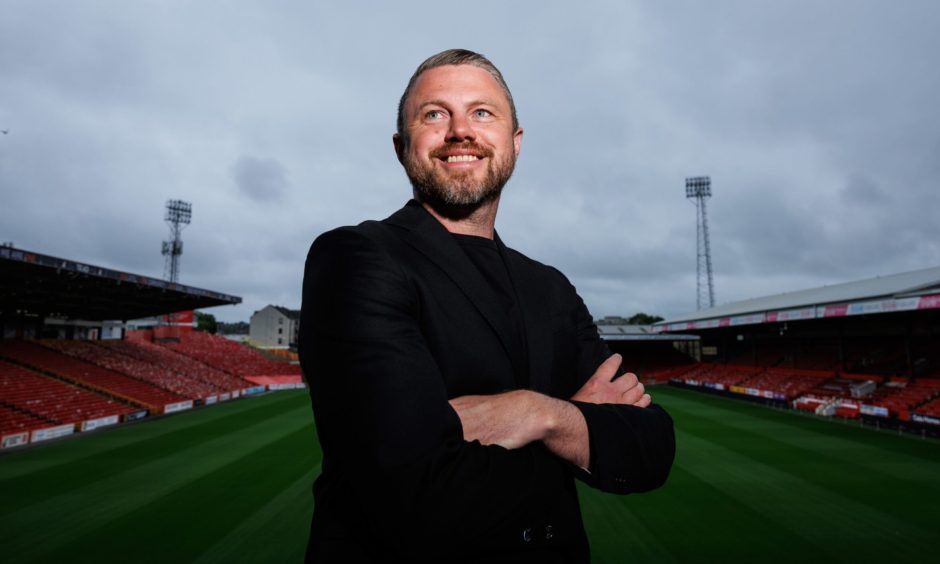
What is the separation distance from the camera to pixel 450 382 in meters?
1.20

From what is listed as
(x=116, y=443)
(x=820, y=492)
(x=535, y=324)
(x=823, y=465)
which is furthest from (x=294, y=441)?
(x=535, y=324)

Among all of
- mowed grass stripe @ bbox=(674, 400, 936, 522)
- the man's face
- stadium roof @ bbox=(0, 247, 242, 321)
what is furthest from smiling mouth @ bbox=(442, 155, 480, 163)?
stadium roof @ bbox=(0, 247, 242, 321)

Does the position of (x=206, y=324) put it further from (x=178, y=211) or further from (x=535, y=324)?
(x=535, y=324)

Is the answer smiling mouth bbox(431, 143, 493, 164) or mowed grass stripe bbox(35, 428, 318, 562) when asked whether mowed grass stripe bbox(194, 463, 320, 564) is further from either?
smiling mouth bbox(431, 143, 493, 164)

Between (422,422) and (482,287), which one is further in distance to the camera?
(482,287)

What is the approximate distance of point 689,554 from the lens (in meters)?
8.52

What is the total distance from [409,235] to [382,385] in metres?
0.44

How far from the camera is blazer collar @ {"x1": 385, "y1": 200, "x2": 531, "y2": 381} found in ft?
4.10

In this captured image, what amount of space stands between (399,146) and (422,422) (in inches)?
38.9

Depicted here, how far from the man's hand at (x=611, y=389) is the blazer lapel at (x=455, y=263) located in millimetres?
470

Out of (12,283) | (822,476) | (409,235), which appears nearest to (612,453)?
(409,235)

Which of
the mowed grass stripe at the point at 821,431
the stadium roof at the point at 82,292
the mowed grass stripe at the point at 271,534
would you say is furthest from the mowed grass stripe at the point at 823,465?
the stadium roof at the point at 82,292

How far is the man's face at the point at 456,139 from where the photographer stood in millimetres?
1425

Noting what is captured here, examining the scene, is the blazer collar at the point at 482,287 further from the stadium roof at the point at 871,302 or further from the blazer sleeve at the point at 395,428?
the stadium roof at the point at 871,302
